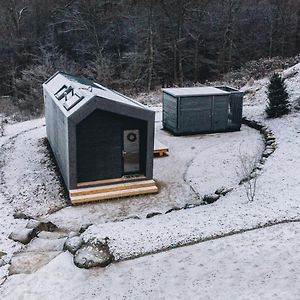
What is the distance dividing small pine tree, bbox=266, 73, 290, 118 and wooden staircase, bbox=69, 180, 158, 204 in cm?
796

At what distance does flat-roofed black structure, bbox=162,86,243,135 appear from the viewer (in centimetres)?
1600

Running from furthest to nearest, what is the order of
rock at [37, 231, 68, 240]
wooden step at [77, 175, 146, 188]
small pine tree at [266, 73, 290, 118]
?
small pine tree at [266, 73, 290, 118]
wooden step at [77, 175, 146, 188]
rock at [37, 231, 68, 240]

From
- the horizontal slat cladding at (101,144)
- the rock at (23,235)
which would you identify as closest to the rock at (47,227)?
the rock at (23,235)

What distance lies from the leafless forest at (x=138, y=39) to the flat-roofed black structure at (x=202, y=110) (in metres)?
14.4

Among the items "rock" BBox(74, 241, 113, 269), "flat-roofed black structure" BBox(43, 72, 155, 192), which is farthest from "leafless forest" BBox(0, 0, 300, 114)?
"rock" BBox(74, 241, 113, 269)

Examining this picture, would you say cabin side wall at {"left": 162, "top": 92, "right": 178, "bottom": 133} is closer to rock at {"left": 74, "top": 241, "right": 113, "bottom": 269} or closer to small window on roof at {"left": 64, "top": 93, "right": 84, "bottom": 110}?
small window on roof at {"left": 64, "top": 93, "right": 84, "bottom": 110}

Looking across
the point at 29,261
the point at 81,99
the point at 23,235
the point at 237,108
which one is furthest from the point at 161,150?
the point at 29,261

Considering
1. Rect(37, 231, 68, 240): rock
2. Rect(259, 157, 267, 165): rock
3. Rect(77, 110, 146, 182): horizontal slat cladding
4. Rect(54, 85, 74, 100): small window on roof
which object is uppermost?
Rect(54, 85, 74, 100): small window on roof

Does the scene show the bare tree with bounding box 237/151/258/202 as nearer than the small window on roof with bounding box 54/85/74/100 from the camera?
Yes

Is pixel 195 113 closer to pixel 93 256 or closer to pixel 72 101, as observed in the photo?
pixel 72 101

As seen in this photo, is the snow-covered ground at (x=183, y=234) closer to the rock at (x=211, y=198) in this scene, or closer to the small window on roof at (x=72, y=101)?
the rock at (x=211, y=198)

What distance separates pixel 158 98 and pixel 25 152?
39.4 ft

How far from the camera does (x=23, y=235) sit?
26.9ft

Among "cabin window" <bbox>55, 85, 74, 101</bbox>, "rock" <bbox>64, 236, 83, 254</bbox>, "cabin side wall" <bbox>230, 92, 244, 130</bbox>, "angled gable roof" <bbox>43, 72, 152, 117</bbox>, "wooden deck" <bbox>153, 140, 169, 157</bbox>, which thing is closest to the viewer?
"rock" <bbox>64, 236, 83, 254</bbox>
